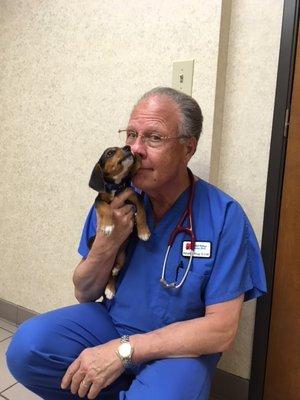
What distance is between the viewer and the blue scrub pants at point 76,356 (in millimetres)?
966

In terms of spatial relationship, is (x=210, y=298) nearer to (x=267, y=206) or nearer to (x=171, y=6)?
(x=267, y=206)

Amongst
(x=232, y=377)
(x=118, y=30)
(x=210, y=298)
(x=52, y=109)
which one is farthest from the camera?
(x=52, y=109)

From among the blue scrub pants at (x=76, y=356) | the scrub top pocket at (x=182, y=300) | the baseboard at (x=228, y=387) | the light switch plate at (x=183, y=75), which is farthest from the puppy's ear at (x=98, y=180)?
the baseboard at (x=228, y=387)

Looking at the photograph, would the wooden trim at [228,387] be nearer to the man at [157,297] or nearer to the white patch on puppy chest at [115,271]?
the man at [157,297]

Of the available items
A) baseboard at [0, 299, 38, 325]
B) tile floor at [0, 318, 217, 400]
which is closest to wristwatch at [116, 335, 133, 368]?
tile floor at [0, 318, 217, 400]

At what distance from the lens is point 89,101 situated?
1.72 meters

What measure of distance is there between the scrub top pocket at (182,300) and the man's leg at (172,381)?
133 millimetres

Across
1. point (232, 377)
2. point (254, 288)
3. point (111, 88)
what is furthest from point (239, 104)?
point (232, 377)

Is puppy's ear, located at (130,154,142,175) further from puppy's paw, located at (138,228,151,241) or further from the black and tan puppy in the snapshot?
puppy's paw, located at (138,228,151,241)

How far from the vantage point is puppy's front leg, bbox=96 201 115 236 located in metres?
1.12

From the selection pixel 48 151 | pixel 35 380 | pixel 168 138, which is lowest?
pixel 35 380

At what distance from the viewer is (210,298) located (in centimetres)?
105

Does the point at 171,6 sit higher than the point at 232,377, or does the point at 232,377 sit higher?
the point at 171,6

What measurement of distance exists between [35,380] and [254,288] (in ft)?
2.38
